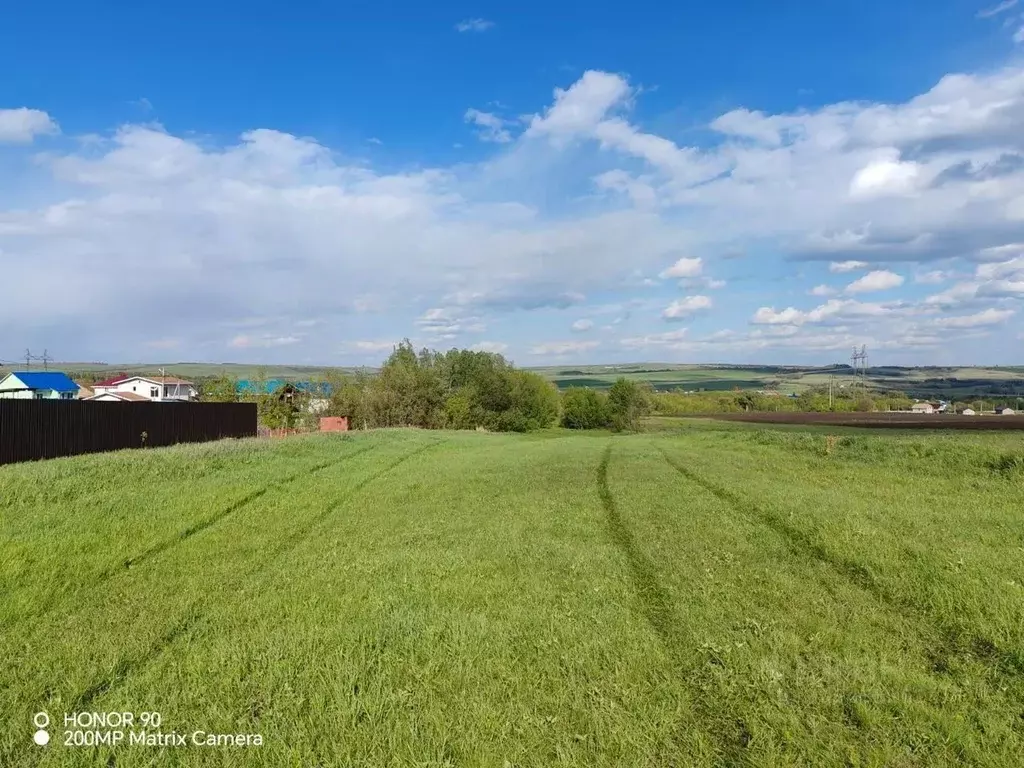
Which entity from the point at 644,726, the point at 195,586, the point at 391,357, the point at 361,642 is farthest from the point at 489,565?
the point at 391,357

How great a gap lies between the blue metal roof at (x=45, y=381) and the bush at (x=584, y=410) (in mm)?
73306

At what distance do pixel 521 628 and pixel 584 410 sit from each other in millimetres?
107310

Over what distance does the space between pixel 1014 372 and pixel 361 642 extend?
22439cm

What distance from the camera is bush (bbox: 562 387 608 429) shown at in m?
111

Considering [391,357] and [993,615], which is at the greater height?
[391,357]

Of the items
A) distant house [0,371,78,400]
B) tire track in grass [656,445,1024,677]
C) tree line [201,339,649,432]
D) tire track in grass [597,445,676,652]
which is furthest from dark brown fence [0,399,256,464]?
distant house [0,371,78,400]

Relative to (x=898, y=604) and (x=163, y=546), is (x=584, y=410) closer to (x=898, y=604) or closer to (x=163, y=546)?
(x=163, y=546)

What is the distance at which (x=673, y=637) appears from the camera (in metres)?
5.89

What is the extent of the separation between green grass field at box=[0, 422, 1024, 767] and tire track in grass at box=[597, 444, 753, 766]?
2 centimetres

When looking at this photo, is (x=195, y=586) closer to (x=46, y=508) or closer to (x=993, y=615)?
(x=46, y=508)

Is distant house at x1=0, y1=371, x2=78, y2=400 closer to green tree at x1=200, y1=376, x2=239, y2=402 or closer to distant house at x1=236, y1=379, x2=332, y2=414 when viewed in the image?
distant house at x1=236, y1=379, x2=332, y2=414

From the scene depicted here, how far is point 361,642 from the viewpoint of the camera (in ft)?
18.6

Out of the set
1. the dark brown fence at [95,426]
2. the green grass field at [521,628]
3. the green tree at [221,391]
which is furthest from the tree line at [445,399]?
the green grass field at [521,628]

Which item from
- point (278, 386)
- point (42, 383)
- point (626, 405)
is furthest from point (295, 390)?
point (626, 405)
